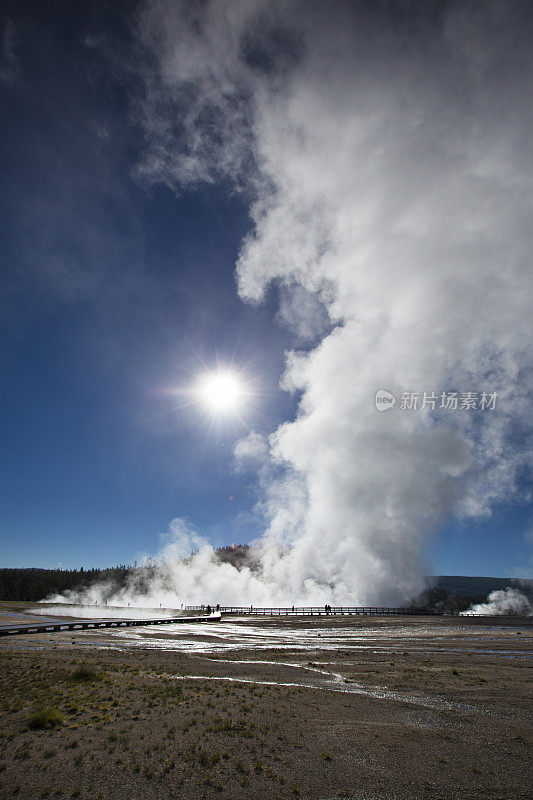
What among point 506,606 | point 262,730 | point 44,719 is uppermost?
point 44,719

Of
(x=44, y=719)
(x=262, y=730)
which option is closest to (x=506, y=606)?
(x=262, y=730)

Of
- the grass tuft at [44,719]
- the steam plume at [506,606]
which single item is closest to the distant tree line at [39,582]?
the steam plume at [506,606]

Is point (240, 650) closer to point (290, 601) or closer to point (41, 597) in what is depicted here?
point (290, 601)

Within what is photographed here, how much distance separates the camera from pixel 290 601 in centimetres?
12388

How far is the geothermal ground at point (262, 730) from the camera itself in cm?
916

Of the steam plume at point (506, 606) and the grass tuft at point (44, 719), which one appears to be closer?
the grass tuft at point (44, 719)

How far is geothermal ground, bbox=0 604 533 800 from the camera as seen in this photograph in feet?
30.1

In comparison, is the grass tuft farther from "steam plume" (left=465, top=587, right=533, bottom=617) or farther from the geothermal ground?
"steam plume" (left=465, top=587, right=533, bottom=617)

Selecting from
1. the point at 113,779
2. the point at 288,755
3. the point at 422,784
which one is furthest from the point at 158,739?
the point at 422,784

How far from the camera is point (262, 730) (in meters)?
12.5

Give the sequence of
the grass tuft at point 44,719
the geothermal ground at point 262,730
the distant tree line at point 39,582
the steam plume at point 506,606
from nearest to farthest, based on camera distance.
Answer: the geothermal ground at point 262,730
the grass tuft at point 44,719
the steam plume at point 506,606
the distant tree line at point 39,582

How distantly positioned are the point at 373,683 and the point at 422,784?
1165 cm

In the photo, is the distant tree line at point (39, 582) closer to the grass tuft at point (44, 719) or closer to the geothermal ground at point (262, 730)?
the geothermal ground at point (262, 730)

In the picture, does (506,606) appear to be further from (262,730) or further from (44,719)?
(44,719)
